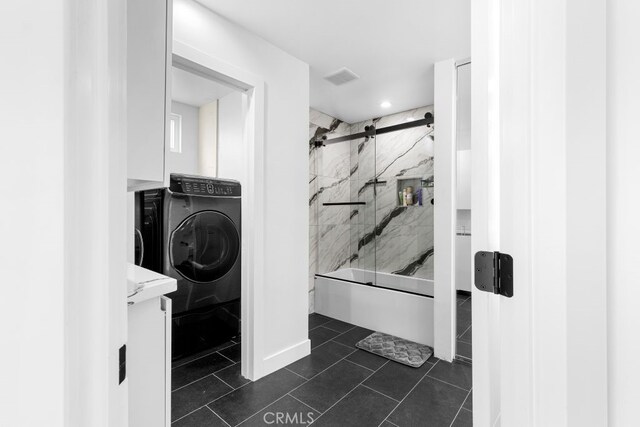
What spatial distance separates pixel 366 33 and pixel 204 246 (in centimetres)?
210

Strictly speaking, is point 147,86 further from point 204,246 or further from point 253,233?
point 204,246

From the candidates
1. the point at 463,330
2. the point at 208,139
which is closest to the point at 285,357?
the point at 463,330

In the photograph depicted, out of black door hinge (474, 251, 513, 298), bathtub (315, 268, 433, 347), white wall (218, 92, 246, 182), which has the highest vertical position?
white wall (218, 92, 246, 182)

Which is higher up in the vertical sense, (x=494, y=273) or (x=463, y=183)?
(x=463, y=183)

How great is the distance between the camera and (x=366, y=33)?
2.12 meters

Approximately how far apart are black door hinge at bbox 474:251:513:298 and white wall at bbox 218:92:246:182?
9.19 feet

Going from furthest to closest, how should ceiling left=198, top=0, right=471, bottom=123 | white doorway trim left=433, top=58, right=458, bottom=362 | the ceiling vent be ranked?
the ceiling vent, white doorway trim left=433, top=58, right=458, bottom=362, ceiling left=198, top=0, right=471, bottom=123

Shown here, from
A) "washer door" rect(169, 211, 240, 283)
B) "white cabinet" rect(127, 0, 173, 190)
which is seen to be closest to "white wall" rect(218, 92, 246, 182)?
"washer door" rect(169, 211, 240, 283)
